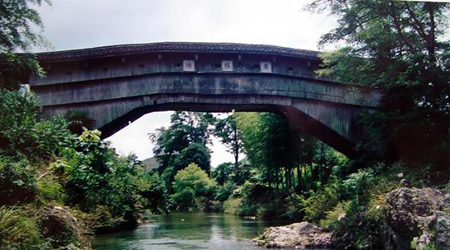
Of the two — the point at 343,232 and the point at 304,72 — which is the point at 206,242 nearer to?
the point at 343,232

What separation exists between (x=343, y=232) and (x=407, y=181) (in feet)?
5.64

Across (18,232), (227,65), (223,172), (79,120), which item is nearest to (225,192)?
(223,172)

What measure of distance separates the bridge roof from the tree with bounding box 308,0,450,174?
1.75 metres

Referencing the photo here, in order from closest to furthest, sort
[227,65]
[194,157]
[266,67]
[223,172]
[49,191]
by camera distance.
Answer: [49,191], [227,65], [266,67], [223,172], [194,157]

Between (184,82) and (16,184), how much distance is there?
7.52m

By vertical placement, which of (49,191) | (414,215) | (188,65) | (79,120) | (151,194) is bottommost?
(151,194)

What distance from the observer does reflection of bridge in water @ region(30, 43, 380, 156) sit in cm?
1314

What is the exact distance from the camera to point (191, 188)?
34.7 metres

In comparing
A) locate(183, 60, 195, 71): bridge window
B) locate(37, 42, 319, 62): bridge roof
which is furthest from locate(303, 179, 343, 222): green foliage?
locate(183, 60, 195, 71): bridge window

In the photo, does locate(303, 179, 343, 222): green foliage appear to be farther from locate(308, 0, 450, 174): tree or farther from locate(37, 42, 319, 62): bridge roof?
locate(37, 42, 319, 62): bridge roof

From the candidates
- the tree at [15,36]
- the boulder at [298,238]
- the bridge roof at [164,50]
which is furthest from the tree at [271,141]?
the tree at [15,36]

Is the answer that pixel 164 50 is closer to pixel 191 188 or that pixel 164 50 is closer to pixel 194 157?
pixel 191 188

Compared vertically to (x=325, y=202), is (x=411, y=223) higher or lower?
higher

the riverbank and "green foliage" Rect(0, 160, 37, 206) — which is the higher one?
"green foliage" Rect(0, 160, 37, 206)
